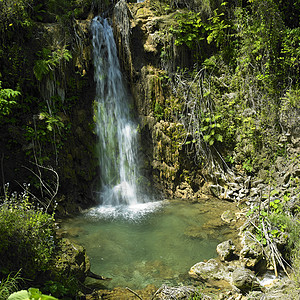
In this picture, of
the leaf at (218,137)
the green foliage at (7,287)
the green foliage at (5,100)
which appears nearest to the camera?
the green foliage at (7,287)

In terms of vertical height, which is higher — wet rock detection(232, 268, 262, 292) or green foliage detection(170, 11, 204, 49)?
green foliage detection(170, 11, 204, 49)

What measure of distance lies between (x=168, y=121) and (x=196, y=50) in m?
2.73

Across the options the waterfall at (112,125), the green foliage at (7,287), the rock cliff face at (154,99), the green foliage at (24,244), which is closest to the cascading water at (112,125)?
the waterfall at (112,125)

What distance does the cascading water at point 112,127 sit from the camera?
837 cm

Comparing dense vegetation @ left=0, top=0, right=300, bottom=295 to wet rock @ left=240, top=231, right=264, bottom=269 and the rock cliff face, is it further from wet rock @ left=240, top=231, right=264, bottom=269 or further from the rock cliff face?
wet rock @ left=240, top=231, right=264, bottom=269

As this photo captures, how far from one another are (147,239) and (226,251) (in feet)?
5.66

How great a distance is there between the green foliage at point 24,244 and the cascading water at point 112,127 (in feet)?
15.0

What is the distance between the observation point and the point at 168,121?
8.84 meters

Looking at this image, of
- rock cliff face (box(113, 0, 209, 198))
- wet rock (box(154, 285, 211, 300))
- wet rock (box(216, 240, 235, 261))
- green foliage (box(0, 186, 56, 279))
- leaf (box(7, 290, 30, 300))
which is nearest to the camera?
leaf (box(7, 290, 30, 300))

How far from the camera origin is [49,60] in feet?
23.7

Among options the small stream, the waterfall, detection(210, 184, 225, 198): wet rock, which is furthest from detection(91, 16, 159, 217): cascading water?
detection(210, 184, 225, 198): wet rock

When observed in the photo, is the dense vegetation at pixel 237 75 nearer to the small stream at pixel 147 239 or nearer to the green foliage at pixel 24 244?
the small stream at pixel 147 239

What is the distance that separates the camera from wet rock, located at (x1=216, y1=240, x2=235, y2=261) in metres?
4.79

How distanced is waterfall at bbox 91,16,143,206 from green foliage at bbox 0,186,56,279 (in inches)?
181
